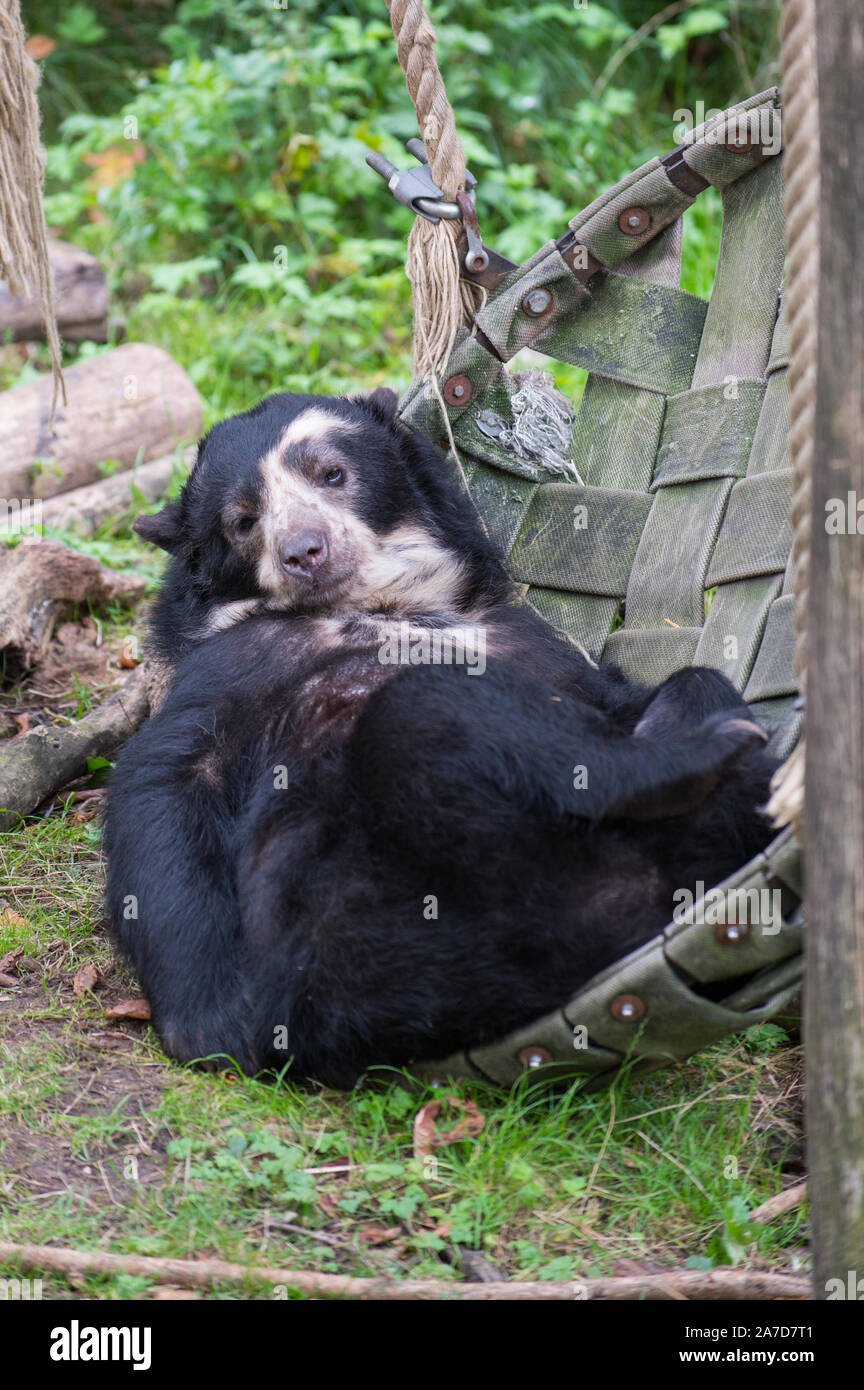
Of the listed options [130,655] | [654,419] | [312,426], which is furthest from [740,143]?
[130,655]

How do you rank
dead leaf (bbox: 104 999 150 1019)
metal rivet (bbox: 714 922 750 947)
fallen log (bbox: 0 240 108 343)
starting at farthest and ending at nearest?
fallen log (bbox: 0 240 108 343) → dead leaf (bbox: 104 999 150 1019) → metal rivet (bbox: 714 922 750 947)

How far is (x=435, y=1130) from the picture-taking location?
3.14m

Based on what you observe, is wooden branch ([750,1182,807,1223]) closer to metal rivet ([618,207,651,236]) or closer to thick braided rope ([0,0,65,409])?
metal rivet ([618,207,651,236])

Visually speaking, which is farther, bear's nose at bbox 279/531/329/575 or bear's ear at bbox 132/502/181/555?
bear's ear at bbox 132/502/181/555

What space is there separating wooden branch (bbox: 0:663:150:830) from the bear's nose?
1.04m

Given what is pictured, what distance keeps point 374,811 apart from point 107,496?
3621 millimetres

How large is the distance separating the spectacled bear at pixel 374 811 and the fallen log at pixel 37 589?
50.5 inches

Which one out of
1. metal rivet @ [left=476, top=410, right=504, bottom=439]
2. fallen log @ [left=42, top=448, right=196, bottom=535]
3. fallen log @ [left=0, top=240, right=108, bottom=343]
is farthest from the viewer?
fallen log @ [left=0, top=240, right=108, bottom=343]

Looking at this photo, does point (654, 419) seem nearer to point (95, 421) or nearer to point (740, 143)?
point (740, 143)

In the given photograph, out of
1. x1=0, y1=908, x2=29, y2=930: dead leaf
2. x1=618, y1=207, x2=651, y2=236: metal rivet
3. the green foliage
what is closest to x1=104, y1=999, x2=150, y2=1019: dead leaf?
x1=0, y1=908, x2=29, y2=930: dead leaf

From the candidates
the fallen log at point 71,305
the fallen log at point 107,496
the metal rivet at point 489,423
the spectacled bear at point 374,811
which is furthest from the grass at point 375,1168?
the fallen log at point 71,305

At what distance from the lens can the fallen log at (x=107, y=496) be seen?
6.14 metres

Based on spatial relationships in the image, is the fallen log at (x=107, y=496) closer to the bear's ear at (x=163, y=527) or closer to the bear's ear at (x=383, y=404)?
the bear's ear at (x=163, y=527)

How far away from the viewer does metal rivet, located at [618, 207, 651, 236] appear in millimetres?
4461
